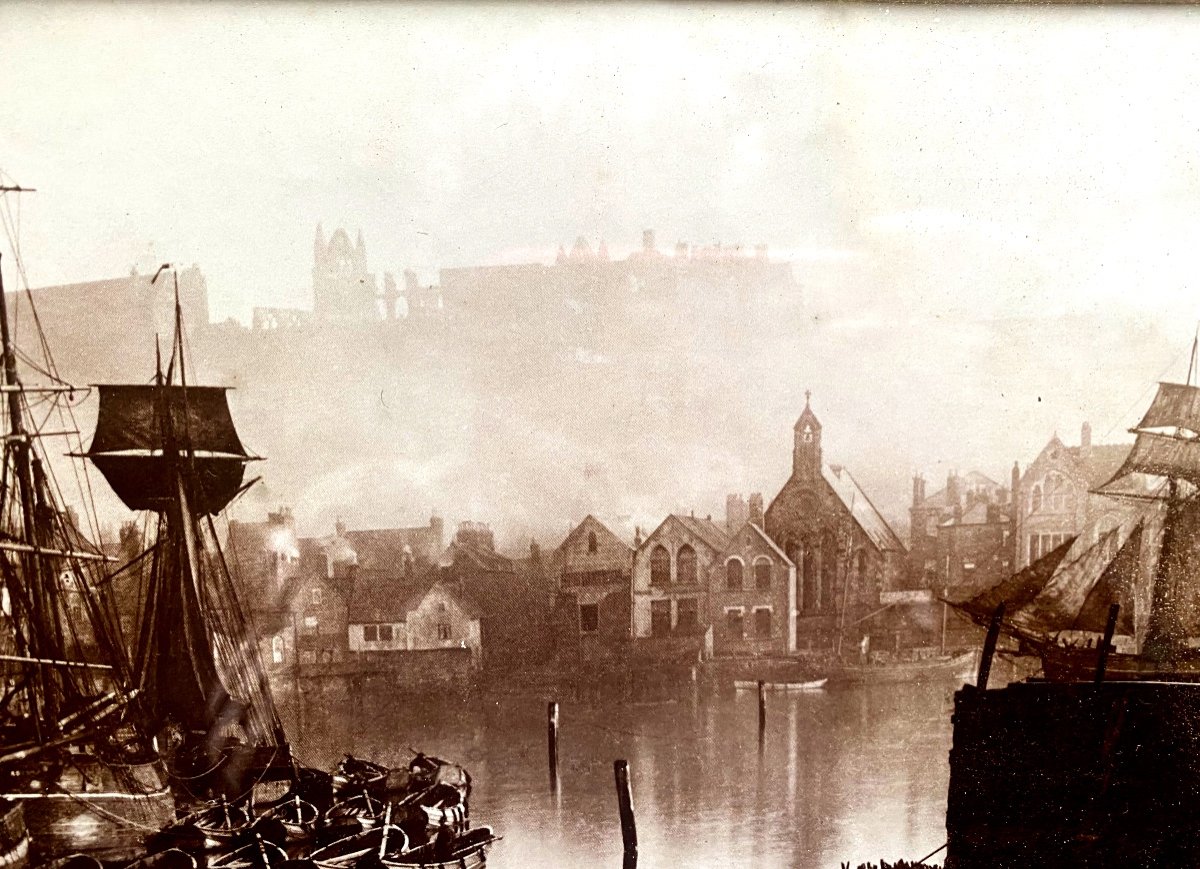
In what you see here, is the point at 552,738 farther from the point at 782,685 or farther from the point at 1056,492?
the point at 1056,492

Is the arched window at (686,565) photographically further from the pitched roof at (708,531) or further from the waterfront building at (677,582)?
the pitched roof at (708,531)

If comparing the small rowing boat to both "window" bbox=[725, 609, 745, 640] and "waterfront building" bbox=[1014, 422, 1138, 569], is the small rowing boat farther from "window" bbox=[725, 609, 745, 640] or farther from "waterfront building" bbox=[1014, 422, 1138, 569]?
"waterfront building" bbox=[1014, 422, 1138, 569]

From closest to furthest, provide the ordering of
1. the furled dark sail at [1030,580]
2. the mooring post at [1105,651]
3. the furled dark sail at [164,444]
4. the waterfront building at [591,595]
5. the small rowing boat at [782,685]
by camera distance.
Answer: the mooring post at [1105,651] → the furled dark sail at [164,444] → the waterfront building at [591,595] → the furled dark sail at [1030,580] → the small rowing boat at [782,685]

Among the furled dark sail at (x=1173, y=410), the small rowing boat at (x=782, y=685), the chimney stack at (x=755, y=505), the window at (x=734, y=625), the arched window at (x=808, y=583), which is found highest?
the furled dark sail at (x=1173, y=410)

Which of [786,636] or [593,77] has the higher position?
[593,77]

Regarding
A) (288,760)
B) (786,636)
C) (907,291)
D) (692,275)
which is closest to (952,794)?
(786,636)

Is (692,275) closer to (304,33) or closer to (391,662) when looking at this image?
(304,33)

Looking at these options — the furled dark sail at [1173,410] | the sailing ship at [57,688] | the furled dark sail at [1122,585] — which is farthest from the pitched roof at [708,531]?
the sailing ship at [57,688]
